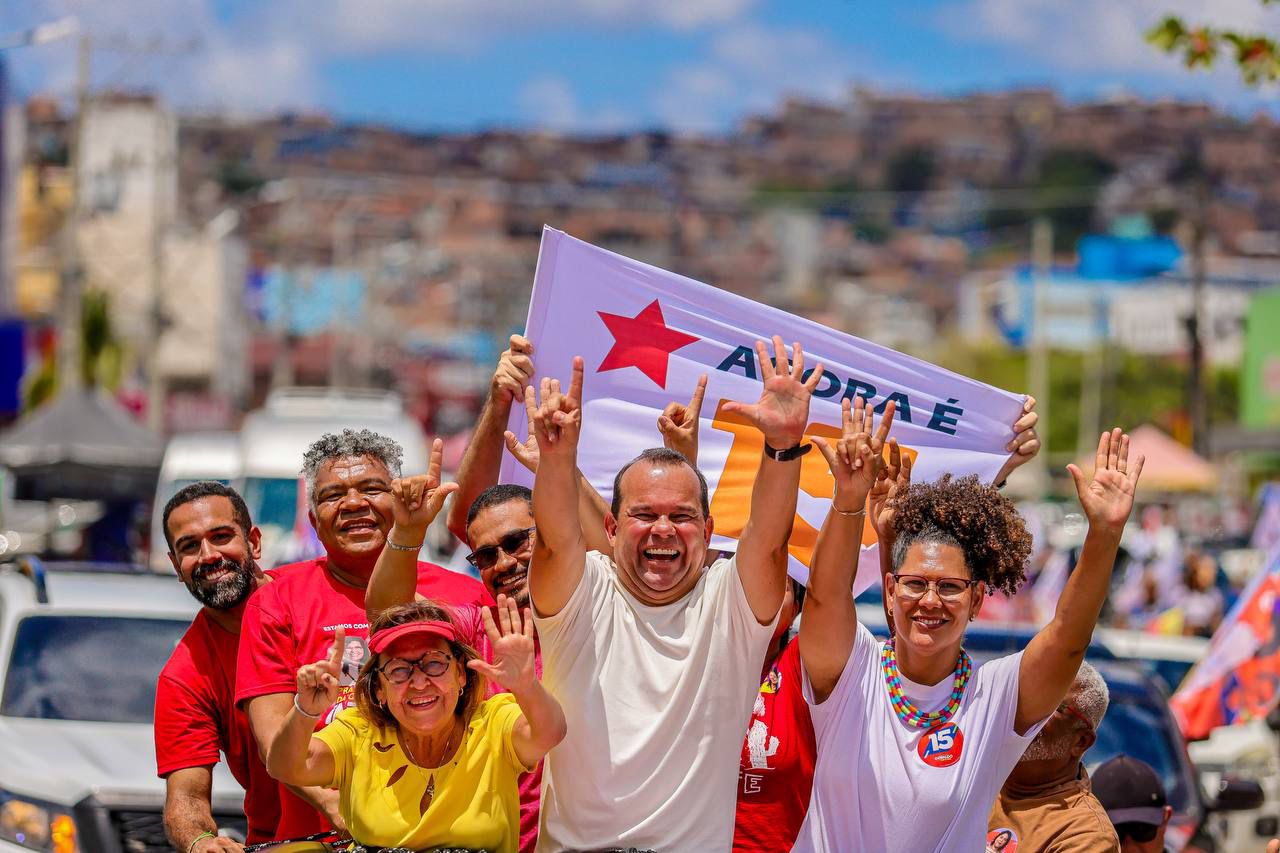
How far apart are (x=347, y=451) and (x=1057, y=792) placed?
2.26m

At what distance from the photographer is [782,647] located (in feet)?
17.1

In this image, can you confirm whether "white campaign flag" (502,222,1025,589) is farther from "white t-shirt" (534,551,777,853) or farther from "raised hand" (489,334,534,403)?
"white t-shirt" (534,551,777,853)

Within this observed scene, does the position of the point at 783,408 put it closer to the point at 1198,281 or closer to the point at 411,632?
the point at 411,632

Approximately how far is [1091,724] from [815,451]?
154cm

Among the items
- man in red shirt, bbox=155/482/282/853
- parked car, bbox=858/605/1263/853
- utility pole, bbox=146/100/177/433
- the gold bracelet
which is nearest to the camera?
the gold bracelet

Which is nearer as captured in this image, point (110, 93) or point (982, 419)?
point (982, 419)

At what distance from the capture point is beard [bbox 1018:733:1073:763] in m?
5.16

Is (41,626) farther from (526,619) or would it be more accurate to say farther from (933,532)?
(933,532)

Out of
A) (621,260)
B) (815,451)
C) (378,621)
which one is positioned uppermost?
(621,260)

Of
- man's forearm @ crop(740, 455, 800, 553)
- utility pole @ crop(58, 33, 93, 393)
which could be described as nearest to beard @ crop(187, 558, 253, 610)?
man's forearm @ crop(740, 455, 800, 553)

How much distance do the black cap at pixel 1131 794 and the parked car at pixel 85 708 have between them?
3.17 m

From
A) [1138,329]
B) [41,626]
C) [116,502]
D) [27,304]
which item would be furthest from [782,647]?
[1138,329]

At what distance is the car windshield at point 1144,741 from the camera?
25.5ft

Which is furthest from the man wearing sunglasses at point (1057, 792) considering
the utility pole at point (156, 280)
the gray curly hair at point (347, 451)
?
the utility pole at point (156, 280)
